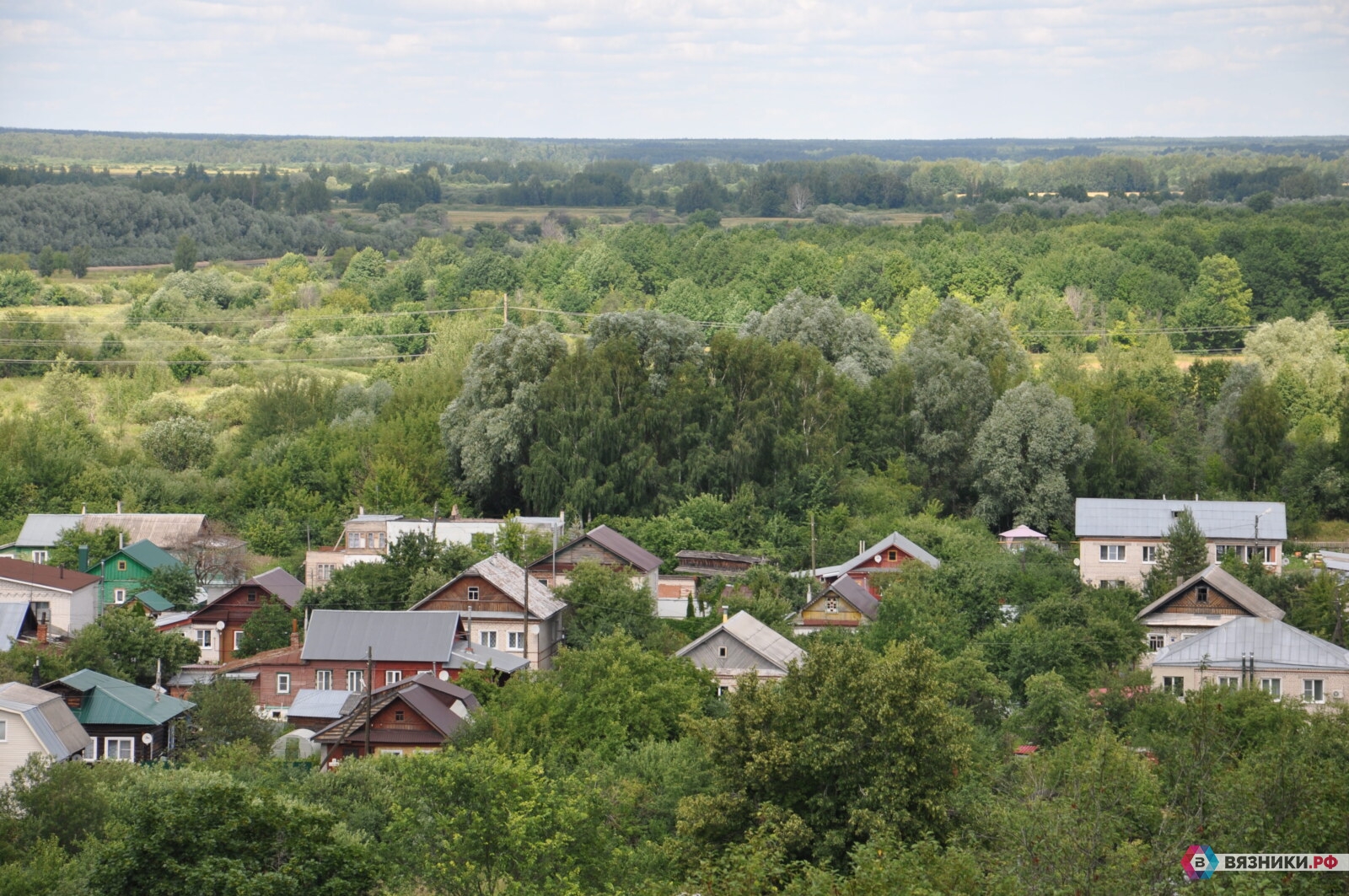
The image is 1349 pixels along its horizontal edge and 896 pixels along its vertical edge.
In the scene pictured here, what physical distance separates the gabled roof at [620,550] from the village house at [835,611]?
393 cm

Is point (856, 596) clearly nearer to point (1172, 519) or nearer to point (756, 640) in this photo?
point (756, 640)

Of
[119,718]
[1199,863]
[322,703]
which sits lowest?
[322,703]

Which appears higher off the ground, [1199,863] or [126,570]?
[1199,863]

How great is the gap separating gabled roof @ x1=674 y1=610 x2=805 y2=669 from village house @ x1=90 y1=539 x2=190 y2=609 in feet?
45.5

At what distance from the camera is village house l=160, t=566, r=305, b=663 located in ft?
116

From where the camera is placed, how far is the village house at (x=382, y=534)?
40.1 meters

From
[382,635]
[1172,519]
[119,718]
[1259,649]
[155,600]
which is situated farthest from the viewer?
[1172,519]

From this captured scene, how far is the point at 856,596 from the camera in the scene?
1437 inches

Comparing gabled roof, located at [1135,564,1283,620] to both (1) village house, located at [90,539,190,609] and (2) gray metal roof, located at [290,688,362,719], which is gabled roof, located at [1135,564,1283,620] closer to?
(2) gray metal roof, located at [290,688,362,719]

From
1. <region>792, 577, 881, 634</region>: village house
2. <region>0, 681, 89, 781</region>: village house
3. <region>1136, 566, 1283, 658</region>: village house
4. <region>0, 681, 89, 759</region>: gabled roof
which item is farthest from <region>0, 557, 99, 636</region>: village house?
<region>1136, 566, 1283, 658</region>: village house

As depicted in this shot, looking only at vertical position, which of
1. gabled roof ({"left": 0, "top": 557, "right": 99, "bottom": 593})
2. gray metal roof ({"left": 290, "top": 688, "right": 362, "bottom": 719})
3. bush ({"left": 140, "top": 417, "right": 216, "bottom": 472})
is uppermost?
bush ({"left": 140, "top": 417, "right": 216, "bottom": 472})

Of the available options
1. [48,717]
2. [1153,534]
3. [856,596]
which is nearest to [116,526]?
[48,717]

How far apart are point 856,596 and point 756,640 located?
4.77m

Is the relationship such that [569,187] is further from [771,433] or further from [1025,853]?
[1025,853]
